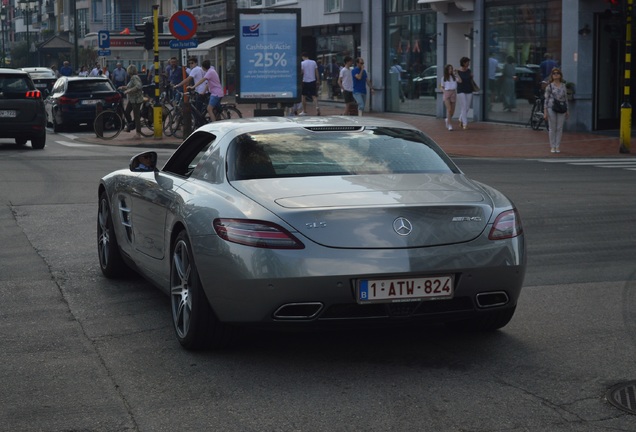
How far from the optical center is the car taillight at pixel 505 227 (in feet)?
20.6

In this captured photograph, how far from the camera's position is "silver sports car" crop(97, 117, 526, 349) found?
5949 mm

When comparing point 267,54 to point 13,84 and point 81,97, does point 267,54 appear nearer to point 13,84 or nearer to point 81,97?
point 13,84

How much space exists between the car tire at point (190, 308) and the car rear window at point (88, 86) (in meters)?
27.2

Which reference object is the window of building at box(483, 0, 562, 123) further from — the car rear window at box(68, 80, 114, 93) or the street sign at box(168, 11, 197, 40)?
the car rear window at box(68, 80, 114, 93)

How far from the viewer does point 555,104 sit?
23266 millimetres

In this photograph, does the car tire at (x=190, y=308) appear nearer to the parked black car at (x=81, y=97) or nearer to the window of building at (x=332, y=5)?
the parked black car at (x=81, y=97)

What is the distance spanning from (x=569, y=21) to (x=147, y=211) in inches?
907

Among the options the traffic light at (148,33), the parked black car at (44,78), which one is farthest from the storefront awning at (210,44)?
A: the traffic light at (148,33)

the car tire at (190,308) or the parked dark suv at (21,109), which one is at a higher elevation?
the parked dark suv at (21,109)

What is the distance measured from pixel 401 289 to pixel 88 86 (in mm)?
28398

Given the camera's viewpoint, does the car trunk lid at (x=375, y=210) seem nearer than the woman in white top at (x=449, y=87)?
Yes

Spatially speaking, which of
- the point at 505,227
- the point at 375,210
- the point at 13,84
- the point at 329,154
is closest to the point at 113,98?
the point at 13,84

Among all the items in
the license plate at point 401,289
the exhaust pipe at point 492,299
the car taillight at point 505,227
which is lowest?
the exhaust pipe at point 492,299

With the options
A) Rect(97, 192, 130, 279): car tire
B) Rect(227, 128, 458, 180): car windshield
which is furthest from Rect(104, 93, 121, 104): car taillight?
Rect(227, 128, 458, 180): car windshield
